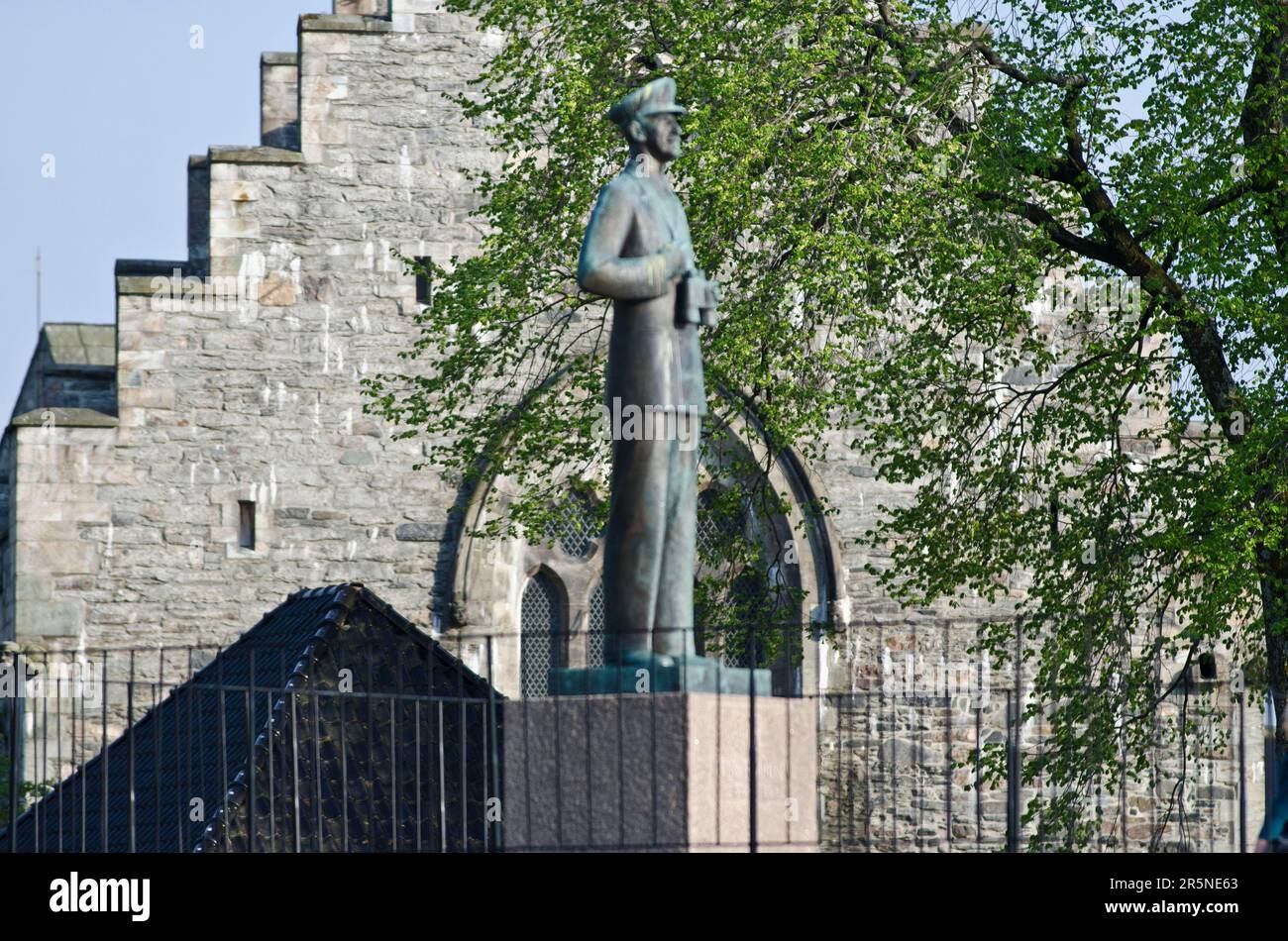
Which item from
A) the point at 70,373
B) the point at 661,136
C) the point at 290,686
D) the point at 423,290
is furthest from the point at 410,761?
the point at 70,373

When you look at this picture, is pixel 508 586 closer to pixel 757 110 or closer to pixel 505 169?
pixel 505 169

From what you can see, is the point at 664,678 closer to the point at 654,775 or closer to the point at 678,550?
the point at 654,775

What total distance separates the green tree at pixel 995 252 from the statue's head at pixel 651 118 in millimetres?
6095

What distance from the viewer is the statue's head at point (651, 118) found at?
9.96m

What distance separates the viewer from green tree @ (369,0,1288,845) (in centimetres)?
1595

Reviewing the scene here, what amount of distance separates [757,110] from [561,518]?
12.1ft

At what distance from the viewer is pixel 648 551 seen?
9695 millimetres

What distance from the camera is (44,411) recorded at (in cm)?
1945

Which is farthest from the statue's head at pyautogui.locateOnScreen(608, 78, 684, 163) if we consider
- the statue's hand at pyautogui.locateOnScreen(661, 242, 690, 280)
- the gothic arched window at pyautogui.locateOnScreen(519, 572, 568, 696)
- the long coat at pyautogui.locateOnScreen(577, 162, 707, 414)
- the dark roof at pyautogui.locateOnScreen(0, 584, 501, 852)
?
the gothic arched window at pyautogui.locateOnScreen(519, 572, 568, 696)

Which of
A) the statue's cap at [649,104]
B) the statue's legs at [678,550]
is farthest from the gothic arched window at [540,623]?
the statue's cap at [649,104]

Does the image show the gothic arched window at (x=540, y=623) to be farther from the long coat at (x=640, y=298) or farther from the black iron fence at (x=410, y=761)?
the long coat at (x=640, y=298)

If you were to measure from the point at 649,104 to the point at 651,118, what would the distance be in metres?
0.06

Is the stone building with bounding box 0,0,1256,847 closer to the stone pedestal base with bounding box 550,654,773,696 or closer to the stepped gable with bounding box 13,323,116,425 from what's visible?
the stepped gable with bounding box 13,323,116,425

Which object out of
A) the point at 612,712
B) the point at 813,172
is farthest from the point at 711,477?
the point at 612,712
